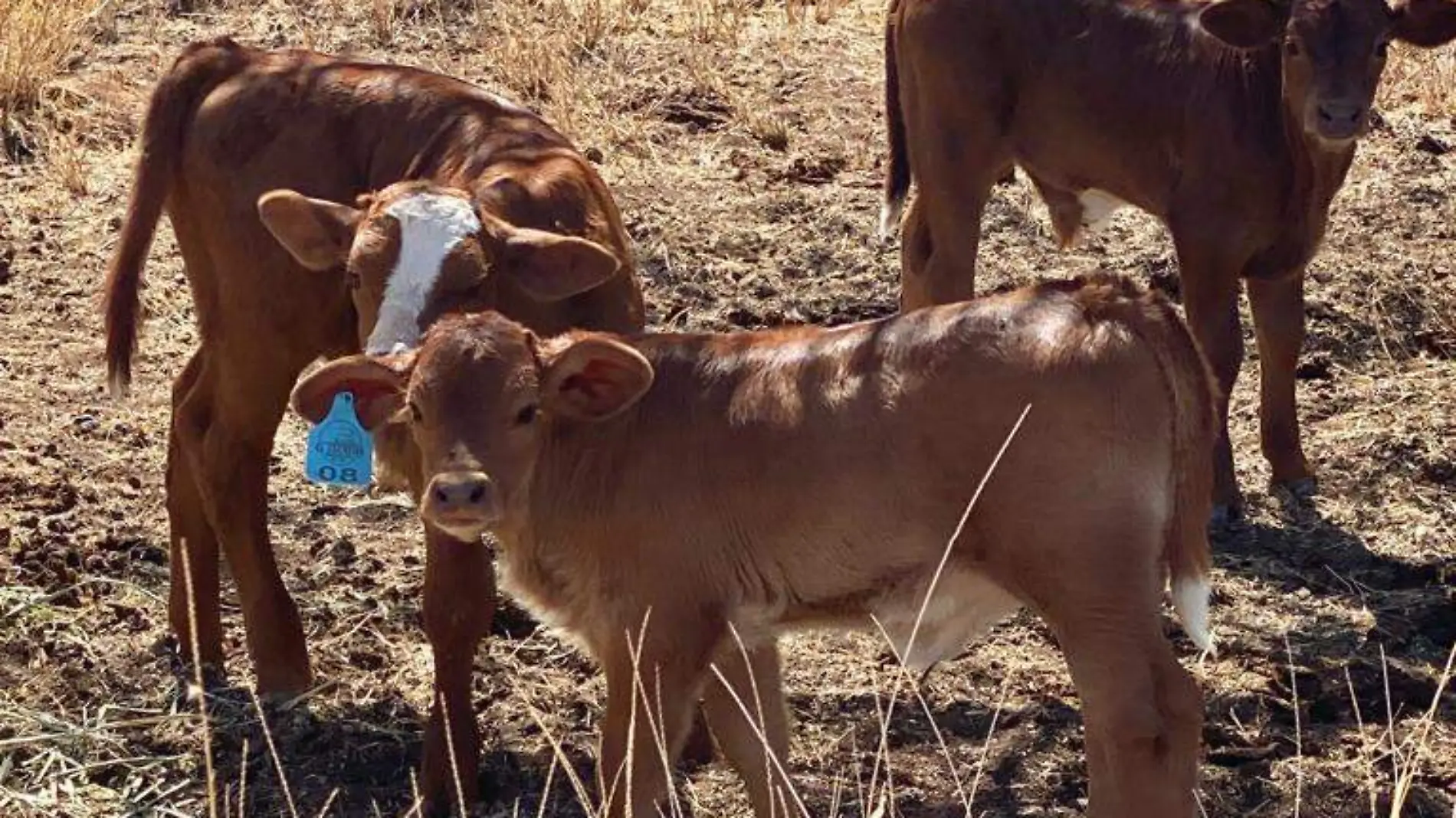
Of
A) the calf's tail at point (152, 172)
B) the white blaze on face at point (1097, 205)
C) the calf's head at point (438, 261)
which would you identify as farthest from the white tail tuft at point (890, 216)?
the calf's head at point (438, 261)

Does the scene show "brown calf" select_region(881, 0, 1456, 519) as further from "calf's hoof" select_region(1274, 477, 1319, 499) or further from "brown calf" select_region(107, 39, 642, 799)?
"brown calf" select_region(107, 39, 642, 799)

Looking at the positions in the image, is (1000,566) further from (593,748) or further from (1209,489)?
(593,748)

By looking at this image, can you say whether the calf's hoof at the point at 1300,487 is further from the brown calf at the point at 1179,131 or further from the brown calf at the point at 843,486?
the brown calf at the point at 843,486

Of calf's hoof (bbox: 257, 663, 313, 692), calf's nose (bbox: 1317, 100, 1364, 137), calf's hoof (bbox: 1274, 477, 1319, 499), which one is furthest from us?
calf's hoof (bbox: 1274, 477, 1319, 499)

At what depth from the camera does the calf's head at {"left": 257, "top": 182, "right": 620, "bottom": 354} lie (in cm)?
659

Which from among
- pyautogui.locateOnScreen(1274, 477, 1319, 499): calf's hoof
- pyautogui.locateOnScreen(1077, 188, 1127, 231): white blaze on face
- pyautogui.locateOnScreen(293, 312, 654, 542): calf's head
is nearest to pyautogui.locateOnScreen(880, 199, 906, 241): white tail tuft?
pyautogui.locateOnScreen(1077, 188, 1127, 231): white blaze on face

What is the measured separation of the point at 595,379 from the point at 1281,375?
3.46 m

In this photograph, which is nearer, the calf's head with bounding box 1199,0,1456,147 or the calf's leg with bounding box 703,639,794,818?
the calf's leg with bounding box 703,639,794,818

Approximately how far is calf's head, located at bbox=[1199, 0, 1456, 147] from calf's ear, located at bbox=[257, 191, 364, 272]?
10.5ft

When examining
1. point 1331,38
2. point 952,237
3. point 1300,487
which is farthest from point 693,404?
point 952,237

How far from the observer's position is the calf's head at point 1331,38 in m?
8.27

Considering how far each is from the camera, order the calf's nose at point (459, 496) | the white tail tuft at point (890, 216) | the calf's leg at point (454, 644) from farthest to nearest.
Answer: the white tail tuft at point (890, 216)
the calf's leg at point (454, 644)
the calf's nose at point (459, 496)

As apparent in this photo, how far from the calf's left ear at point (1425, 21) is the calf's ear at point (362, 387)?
12.8 ft

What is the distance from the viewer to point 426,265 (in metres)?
6.61
